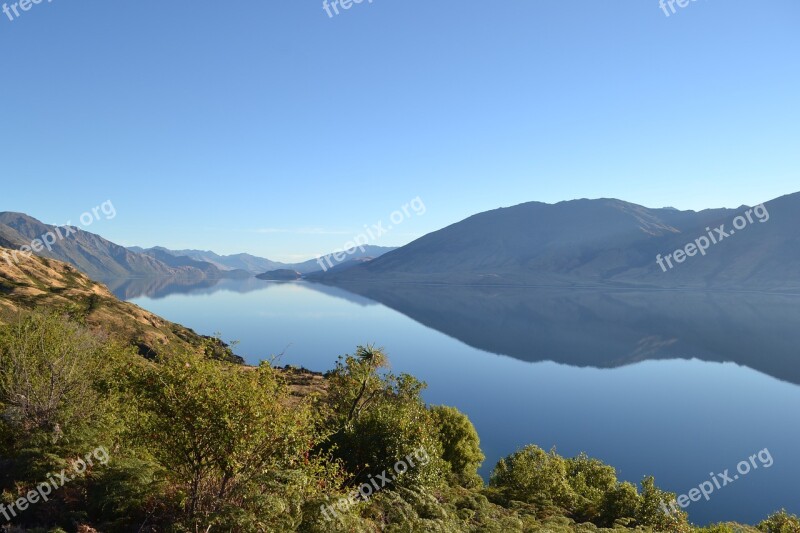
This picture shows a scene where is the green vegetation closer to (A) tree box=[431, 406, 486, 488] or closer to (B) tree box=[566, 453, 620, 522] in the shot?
(B) tree box=[566, 453, 620, 522]

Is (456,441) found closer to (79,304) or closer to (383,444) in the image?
(383,444)

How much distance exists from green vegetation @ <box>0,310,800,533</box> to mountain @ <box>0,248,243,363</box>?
8908 cm

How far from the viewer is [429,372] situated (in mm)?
136375

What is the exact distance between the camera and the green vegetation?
1457cm

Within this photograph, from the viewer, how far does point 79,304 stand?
128m

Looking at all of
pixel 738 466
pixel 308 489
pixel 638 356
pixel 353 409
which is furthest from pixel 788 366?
pixel 308 489

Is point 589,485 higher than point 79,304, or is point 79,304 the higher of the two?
point 79,304

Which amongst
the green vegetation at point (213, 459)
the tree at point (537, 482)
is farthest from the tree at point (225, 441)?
the tree at point (537, 482)

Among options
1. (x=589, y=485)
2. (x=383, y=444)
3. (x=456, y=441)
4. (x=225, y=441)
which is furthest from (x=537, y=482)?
(x=225, y=441)

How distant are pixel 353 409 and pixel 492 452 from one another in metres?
43.5

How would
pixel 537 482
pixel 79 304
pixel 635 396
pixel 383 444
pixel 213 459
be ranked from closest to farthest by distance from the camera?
pixel 213 459 → pixel 383 444 → pixel 537 482 → pixel 635 396 → pixel 79 304

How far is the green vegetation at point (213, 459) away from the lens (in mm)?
14570

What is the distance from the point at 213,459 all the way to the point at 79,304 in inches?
5635

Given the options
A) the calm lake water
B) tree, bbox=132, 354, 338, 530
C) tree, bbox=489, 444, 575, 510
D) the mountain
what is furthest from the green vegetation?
the mountain
